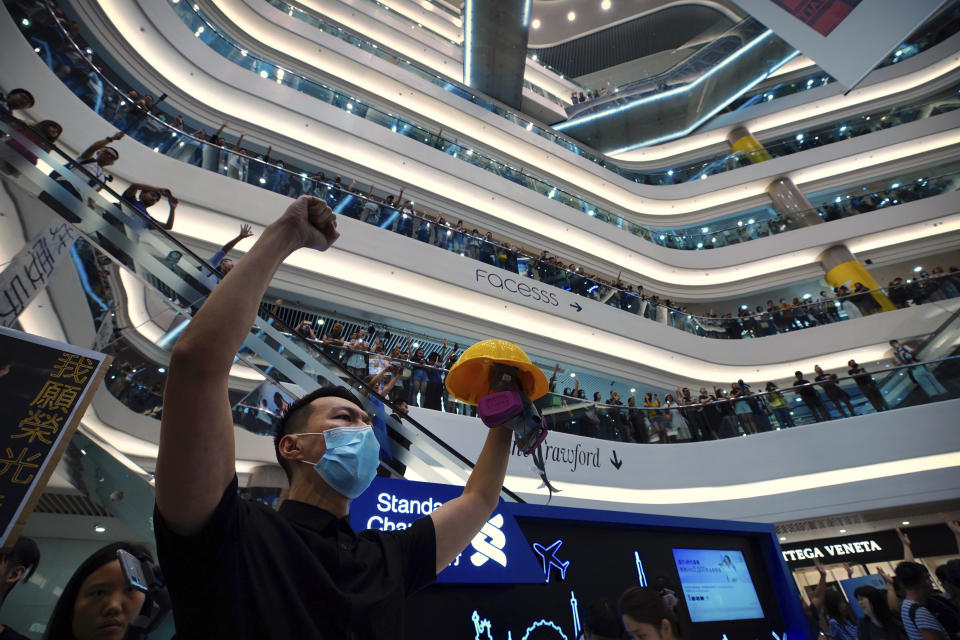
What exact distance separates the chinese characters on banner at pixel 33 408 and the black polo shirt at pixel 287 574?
1.22m

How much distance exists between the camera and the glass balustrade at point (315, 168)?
6.92m

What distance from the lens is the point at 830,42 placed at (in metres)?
8.89

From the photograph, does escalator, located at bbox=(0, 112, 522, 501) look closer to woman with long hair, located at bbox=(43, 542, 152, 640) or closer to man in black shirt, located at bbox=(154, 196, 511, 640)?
woman with long hair, located at bbox=(43, 542, 152, 640)

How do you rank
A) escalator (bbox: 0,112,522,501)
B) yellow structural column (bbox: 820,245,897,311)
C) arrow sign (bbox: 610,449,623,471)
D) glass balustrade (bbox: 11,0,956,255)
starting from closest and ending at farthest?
escalator (bbox: 0,112,522,501) → glass balustrade (bbox: 11,0,956,255) → arrow sign (bbox: 610,449,623,471) → yellow structural column (bbox: 820,245,897,311)

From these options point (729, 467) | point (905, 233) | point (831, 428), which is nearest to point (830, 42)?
point (831, 428)

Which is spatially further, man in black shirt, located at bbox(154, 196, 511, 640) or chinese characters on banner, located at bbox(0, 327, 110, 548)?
chinese characters on banner, located at bbox(0, 327, 110, 548)

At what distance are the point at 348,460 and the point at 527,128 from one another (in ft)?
65.6

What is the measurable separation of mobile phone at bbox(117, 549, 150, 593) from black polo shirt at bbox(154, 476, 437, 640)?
0.47 meters

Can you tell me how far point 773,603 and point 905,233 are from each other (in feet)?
61.0

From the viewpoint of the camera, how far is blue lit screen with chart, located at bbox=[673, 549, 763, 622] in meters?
3.23

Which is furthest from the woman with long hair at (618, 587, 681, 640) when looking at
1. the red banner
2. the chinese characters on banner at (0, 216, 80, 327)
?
the red banner

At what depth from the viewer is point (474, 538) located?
240 cm

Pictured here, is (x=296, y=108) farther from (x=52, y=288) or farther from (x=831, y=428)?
(x=831, y=428)

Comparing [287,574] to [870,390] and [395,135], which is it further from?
[395,135]
